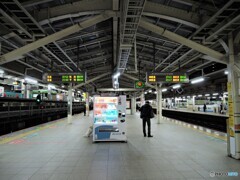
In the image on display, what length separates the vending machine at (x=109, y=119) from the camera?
21.2 ft

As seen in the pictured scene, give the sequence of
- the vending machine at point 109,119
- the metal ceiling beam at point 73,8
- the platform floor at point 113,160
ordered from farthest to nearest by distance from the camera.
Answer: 1. the vending machine at point 109,119
2. the metal ceiling beam at point 73,8
3. the platform floor at point 113,160

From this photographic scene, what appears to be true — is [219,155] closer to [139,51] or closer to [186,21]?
[186,21]

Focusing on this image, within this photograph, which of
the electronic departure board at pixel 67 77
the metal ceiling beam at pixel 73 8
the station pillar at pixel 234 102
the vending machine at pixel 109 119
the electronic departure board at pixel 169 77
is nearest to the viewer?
the station pillar at pixel 234 102

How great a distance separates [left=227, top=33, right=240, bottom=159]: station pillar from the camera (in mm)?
4695

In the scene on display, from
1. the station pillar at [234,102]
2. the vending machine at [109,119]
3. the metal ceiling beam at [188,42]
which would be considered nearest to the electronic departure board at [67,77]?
the vending machine at [109,119]

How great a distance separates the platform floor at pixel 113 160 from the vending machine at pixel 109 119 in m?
0.32

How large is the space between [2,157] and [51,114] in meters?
13.9

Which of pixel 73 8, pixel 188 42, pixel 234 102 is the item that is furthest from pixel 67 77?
pixel 234 102

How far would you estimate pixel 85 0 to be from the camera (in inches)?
197

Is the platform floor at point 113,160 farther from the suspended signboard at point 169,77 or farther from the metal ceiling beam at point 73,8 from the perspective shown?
the metal ceiling beam at point 73,8

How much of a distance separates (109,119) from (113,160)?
228 cm

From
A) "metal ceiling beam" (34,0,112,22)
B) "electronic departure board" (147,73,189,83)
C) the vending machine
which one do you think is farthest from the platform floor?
"metal ceiling beam" (34,0,112,22)

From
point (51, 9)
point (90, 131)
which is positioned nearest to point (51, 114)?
point (90, 131)

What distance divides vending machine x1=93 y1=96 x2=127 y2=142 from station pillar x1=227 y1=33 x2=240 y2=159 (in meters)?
3.36
